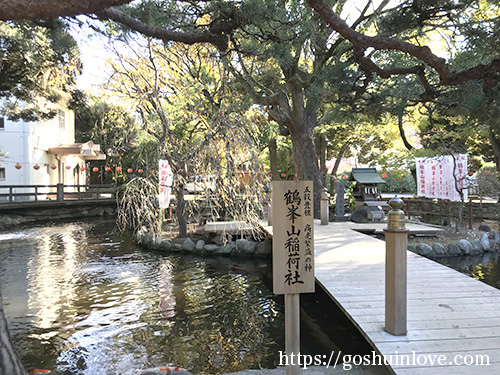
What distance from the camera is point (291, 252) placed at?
2.98 metres

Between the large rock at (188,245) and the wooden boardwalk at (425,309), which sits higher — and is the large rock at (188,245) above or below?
below

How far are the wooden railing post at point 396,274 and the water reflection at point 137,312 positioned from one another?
1.45m

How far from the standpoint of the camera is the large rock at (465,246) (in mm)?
9383

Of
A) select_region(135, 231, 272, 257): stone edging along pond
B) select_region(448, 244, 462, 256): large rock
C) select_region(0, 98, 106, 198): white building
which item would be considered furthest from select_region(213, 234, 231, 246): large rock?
select_region(0, 98, 106, 198): white building

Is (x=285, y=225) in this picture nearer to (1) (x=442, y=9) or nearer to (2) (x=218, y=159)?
(1) (x=442, y=9)

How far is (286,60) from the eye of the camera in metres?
5.64

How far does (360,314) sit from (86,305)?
440cm

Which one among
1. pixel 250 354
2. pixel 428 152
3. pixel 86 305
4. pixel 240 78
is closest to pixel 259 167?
pixel 250 354

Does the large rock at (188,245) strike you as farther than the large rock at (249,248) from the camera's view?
Yes

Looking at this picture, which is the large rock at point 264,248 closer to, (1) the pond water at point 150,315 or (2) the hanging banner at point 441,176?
(1) the pond water at point 150,315

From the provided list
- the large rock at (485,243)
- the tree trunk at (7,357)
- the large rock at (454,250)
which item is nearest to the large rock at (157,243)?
the large rock at (454,250)

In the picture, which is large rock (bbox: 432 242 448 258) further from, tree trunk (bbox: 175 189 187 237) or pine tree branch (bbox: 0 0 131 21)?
pine tree branch (bbox: 0 0 131 21)

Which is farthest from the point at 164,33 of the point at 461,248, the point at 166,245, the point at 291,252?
the point at 461,248

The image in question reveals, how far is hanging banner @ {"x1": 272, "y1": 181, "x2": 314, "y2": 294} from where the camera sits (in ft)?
9.67
